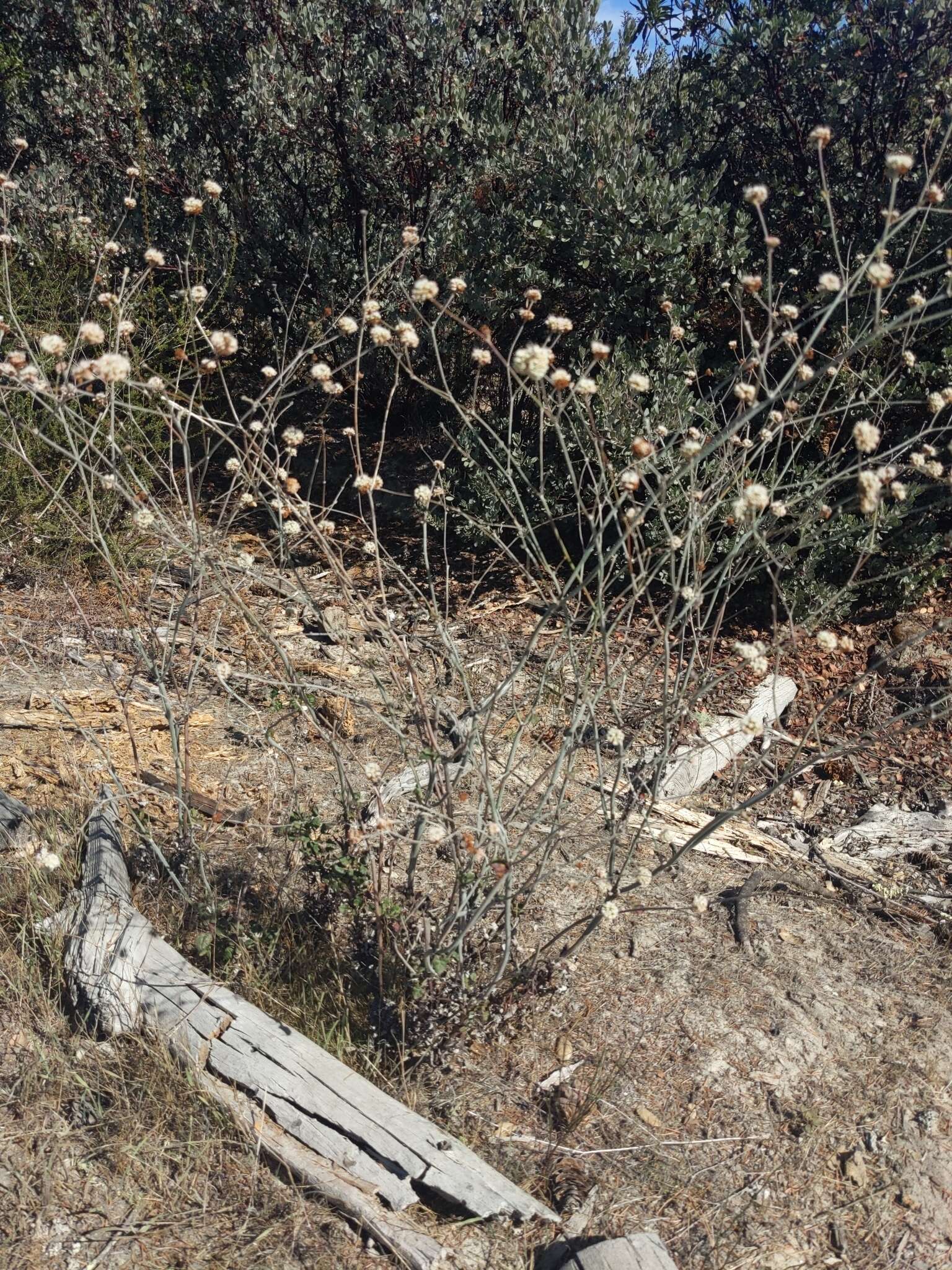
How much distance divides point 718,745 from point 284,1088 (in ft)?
8.00

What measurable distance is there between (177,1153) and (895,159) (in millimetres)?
2769

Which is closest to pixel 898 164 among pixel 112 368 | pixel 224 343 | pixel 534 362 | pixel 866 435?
pixel 866 435

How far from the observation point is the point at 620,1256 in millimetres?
2215

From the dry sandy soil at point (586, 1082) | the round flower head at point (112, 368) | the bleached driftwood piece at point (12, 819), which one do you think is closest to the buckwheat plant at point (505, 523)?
the round flower head at point (112, 368)

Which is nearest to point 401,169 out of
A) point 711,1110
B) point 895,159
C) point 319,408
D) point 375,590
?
point 319,408

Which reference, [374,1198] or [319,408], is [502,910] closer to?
[374,1198]

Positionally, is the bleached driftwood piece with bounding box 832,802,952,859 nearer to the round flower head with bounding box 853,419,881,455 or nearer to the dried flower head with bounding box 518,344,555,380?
the round flower head with bounding box 853,419,881,455

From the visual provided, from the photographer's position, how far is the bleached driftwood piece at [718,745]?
4082 mm

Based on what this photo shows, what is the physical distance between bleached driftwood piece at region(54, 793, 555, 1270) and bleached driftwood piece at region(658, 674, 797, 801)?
1.70 metres

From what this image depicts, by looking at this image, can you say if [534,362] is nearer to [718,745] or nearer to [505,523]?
[718,745]

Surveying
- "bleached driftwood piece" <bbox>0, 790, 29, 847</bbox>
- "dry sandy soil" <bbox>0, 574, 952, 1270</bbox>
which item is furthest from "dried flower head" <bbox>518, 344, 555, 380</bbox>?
"bleached driftwood piece" <bbox>0, 790, 29, 847</bbox>

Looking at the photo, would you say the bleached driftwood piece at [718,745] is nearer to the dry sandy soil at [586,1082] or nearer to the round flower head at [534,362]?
the dry sandy soil at [586,1082]

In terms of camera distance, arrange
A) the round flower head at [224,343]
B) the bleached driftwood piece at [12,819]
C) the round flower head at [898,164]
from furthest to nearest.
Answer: the bleached driftwood piece at [12,819]
the round flower head at [224,343]
the round flower head at [898,164]

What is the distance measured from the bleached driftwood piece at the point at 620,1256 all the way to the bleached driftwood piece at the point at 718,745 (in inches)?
67.3
